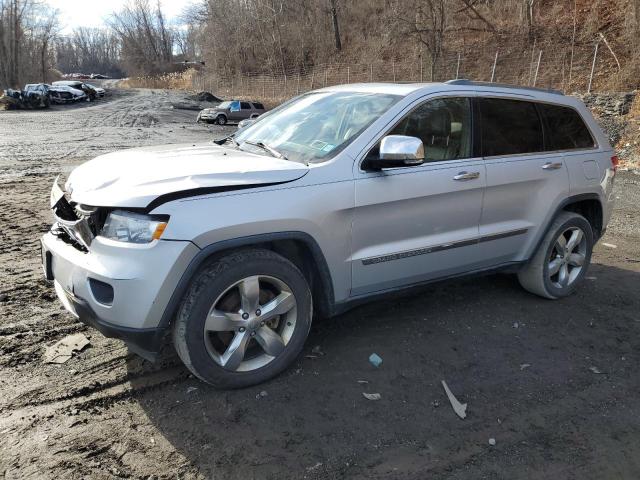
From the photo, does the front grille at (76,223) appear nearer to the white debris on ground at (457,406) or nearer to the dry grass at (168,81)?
the white debris on ground at (457,406)

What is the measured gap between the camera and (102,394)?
3.07 metres

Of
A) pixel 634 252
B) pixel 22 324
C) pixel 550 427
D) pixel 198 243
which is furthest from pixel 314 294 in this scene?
pixel 634 252

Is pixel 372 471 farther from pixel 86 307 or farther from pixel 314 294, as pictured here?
pixel 86 307

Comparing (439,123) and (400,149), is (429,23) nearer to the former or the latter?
(439,123)

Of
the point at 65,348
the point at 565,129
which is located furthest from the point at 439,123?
the point at 65,348

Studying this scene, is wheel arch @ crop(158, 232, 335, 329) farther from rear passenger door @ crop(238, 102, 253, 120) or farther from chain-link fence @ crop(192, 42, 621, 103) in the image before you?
rear passenger door @ crop(238, 102, 253, 120)

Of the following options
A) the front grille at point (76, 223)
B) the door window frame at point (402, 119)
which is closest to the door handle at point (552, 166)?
the door window frame at point (402, 119)

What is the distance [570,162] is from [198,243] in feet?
11.1

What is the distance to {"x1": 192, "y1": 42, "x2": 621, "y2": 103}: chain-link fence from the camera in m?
21.2

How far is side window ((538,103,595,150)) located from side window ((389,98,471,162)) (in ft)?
3.20

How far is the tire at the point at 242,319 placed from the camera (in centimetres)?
292

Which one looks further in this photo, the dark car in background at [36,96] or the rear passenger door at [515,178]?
the dark car in background at [36,96]

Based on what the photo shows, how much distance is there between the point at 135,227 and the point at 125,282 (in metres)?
0.29

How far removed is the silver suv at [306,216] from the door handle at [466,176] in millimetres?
16
